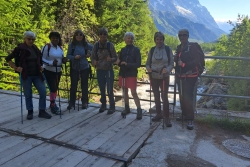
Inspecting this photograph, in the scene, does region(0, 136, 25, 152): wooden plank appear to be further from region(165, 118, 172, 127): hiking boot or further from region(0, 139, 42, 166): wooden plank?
region(165, 118, 172, 127): hiking boot

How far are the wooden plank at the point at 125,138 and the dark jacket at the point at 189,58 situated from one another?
132 centimetres

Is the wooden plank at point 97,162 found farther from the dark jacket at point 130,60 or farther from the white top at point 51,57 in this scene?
the white top at point 51,57

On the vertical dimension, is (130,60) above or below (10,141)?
above

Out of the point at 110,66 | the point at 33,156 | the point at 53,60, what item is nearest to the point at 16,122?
the point at 53,60

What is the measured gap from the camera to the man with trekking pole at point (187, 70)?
4.64 meters

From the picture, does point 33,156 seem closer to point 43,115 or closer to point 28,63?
point 43,115

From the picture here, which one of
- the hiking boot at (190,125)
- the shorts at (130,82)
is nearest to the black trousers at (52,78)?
the shorts at (130,82)

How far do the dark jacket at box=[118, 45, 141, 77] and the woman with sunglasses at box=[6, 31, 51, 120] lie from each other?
1733 millimetres

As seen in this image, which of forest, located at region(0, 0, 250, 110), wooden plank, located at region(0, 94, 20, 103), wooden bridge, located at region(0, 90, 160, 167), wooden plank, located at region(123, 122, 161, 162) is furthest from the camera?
forest, located at region(0, 0, 250, 110)

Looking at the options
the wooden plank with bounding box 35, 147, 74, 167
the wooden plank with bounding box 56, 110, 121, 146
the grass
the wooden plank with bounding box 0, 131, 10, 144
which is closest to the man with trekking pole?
the grass

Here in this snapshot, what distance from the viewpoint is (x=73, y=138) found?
13.7 feet

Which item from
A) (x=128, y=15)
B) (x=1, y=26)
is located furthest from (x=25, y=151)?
(x=128, y=15)

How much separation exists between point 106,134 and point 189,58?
2.13 metres

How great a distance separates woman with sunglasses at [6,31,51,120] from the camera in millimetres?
4789
